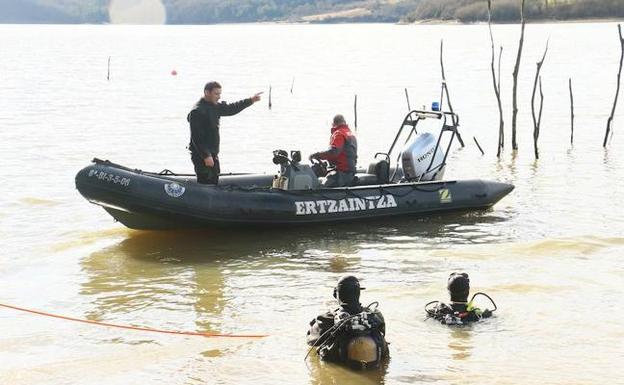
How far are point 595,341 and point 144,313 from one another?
4493 millimetres

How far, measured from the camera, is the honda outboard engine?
14688 millimetres

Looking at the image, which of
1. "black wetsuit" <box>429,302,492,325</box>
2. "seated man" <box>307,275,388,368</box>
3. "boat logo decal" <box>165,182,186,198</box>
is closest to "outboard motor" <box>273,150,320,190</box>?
"boat logo decal" <box>165,182,186,198</box>

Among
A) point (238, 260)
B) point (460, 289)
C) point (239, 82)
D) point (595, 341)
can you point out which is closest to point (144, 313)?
point (238, 260)

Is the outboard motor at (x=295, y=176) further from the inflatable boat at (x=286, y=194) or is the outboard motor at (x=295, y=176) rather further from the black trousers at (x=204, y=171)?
the black trousers at (x=204, y=171)

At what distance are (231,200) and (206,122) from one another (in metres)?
1.09

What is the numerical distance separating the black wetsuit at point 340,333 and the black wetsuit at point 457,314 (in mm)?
1184

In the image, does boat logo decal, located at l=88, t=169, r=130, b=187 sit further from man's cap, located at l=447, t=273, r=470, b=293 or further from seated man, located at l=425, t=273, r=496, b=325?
man's cap, located at l=447, t=273, r=470, b=293

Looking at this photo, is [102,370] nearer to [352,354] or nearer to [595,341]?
[352,354]

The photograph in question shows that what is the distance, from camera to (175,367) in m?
8.63

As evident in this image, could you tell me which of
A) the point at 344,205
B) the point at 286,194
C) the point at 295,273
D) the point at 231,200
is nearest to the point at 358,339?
the point at 295,273

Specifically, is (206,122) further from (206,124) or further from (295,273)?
(295,273)

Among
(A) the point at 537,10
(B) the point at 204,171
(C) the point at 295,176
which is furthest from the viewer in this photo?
(A) the point at 537,10

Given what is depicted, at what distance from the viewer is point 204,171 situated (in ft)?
43.8

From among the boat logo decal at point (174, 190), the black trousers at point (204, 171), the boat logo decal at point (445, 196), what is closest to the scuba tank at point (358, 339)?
the boat logo decal at point (174, 190)
